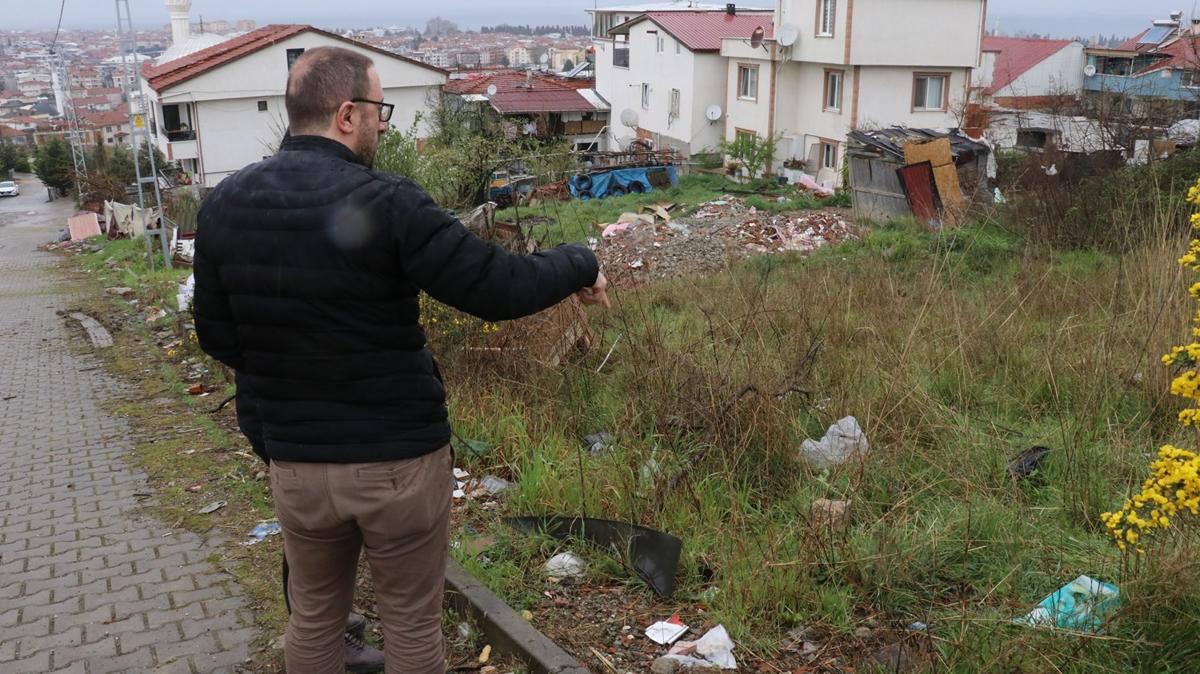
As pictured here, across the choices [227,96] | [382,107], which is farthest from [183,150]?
[382,107]

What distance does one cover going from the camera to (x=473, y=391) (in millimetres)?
5723

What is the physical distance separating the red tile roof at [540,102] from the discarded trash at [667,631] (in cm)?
4317

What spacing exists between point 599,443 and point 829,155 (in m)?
32.7

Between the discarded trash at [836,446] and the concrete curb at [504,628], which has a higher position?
the discarded trash at [836,446]

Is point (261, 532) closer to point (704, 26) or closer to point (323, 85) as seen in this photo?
point (323, 85)

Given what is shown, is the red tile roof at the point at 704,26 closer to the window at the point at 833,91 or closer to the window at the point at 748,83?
the window at the point at 748,83

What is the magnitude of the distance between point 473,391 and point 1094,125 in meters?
12.2

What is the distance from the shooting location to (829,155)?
3562cm

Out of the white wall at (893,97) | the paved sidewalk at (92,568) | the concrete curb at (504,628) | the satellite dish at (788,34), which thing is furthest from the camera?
the satellite dish at (788,34)

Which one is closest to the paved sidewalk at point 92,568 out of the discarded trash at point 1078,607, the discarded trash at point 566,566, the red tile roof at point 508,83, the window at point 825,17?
the discarded trash at point 566,566

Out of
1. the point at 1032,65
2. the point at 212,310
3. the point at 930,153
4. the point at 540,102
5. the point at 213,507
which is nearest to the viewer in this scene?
the point at 212,310

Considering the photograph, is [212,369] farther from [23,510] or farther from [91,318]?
[91,318]

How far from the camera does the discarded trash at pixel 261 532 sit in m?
4.50

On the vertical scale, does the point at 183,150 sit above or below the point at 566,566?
below
